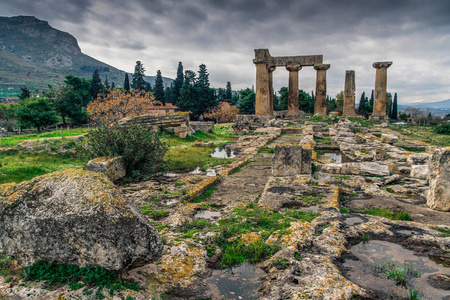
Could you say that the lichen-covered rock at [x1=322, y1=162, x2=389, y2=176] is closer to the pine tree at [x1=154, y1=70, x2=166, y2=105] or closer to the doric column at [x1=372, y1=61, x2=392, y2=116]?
the doric column at [x1=372, y1=61, x2=392, y2=116]

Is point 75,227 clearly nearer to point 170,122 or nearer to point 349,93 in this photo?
point 170,122

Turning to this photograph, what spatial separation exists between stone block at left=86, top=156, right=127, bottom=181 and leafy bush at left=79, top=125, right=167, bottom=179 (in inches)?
11.7

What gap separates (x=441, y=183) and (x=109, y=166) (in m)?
7.75

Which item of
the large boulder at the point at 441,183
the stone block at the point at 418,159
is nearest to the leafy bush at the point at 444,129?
the stone block at the point at 418,159

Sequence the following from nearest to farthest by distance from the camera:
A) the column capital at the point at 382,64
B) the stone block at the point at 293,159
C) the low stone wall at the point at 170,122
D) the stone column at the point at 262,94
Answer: the stone block at the point at 293,159
the low stone wall at the point at 170,122
the stone column at the point at 262,94
the column capital at the point at 382,64

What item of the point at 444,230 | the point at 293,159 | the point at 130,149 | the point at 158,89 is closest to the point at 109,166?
the point at 130,149

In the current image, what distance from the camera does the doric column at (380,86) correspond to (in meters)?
31.0

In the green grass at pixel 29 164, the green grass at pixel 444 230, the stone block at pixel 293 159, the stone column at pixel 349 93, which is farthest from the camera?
the stone column at pixel 349 93

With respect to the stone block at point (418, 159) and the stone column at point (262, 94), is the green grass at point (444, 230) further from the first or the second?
the stone column at point (262, 94)

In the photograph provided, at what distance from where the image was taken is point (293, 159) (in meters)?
7.89

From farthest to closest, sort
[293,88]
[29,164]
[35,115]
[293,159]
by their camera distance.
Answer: [293,88] < [35,115] < [29,164] < [293,159]

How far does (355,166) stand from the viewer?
8266 millimetres

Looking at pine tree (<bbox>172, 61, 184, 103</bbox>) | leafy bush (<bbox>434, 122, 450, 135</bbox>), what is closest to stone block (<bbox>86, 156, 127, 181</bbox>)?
leafy bush (<bbox>434, 122, 450, 135</bbox>)

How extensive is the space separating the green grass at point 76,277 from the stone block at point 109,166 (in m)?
4.51
